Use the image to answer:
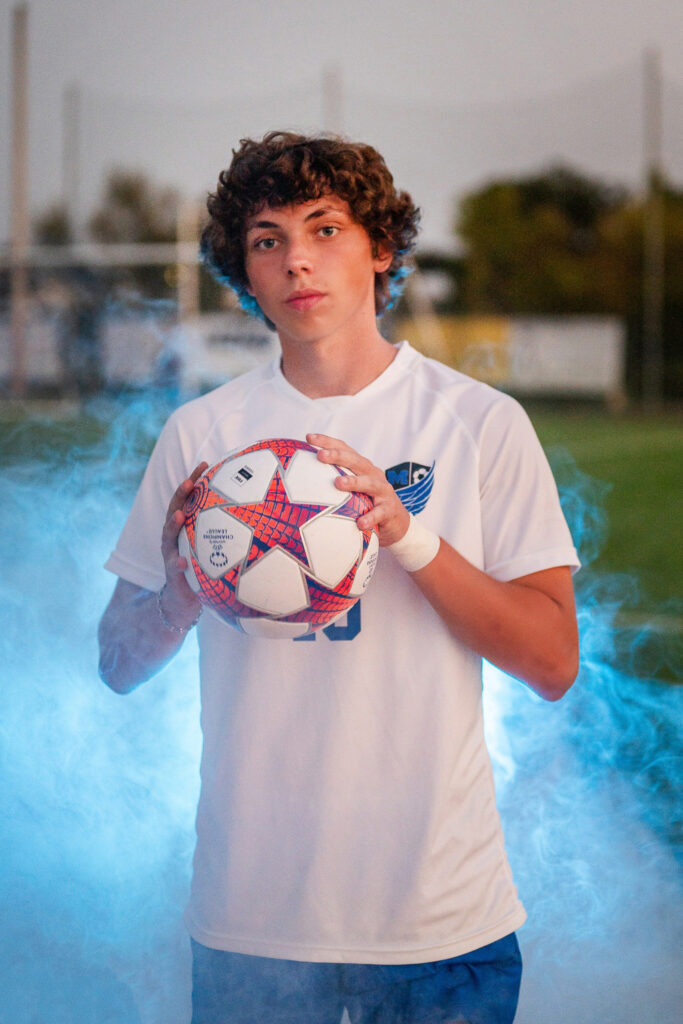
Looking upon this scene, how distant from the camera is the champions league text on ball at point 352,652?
1796mm

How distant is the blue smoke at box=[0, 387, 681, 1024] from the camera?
275 cm

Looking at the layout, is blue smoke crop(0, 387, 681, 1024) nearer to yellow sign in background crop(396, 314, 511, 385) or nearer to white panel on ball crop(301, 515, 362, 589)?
white panel on ball crop(301, 515, 362, 589)

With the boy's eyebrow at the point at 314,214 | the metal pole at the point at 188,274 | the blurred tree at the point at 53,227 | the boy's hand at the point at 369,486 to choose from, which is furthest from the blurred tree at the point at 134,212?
the boy's hand at the point at 369,486

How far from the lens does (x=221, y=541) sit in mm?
1823

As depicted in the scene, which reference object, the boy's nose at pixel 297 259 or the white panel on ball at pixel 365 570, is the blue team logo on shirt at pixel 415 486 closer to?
the white panel on ball at pixel 365 570

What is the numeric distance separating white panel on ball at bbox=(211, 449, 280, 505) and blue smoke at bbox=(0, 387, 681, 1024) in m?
1.23

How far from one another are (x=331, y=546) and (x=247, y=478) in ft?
0.66

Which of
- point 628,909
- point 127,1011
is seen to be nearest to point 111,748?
point 127,1011

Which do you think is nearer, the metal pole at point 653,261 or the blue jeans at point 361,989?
the blue jeans at point 361,989

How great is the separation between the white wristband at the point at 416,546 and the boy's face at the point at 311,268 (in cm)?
47

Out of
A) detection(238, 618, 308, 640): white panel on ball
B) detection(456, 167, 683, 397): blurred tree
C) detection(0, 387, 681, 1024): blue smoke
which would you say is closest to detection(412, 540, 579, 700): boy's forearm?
detection(238, 618, 308, 640): white panel on ball

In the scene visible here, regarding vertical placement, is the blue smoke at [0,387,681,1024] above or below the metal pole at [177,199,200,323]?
below

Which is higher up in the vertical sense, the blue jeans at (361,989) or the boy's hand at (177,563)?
the boy's hand at (177,563)

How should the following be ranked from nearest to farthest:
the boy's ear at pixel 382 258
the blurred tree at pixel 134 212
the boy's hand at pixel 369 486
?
1. the boy's hand at pixel 369 486
2. the boy's ear at pixel 382 258
3. the blurred tree at pixel 134 212
